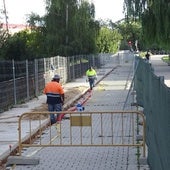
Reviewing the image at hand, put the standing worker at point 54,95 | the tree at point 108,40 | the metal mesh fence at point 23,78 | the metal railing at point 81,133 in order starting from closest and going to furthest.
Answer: the metal railing at point 81,133, the standing worker at point 54,95, the metal mesh fence at point 23,78, the tree at point 108,40

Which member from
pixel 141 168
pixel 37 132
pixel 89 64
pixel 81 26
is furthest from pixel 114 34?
pixel 141 168

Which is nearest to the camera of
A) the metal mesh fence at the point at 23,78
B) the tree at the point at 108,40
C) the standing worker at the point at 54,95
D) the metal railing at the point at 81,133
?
the metal railing at the point at 81,133

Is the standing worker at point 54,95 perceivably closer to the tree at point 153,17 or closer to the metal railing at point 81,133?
the metal railing at point 81,133

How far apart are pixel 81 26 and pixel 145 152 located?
4339 cm

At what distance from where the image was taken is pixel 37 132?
1572 centimetres

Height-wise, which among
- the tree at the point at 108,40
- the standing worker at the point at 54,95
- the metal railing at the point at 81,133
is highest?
the tree at the point at 108,40

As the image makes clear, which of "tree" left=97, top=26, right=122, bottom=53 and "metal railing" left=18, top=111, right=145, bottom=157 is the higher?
"tree" left=97, top=26, right=122, bottom=53

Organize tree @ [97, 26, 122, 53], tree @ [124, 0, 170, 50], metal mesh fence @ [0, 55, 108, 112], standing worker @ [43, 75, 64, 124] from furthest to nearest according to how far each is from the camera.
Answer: tree @ [97, 26, 122, 53] → metal mesh fence @ [0, 55, 108, 112] → tree @ [124, 0, 170, 50] → standing worker @ [43, 75, 64, 124]

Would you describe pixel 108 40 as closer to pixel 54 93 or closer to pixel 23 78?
pixel 23 78

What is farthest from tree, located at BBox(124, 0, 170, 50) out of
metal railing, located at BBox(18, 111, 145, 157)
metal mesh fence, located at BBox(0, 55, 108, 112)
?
metal mesh fence, located at BBox(0, 55, 108, 112)

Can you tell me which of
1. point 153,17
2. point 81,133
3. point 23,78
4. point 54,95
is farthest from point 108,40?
point 81,133

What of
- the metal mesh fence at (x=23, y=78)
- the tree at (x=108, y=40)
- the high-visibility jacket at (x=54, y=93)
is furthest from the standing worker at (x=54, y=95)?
the tree at (x=108, y=40)

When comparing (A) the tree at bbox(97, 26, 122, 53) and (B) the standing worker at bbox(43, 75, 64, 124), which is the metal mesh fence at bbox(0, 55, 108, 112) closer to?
(B) the standing worker at bbox(43, 75, 64, 124)

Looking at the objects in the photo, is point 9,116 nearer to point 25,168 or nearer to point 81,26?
point 25,168
